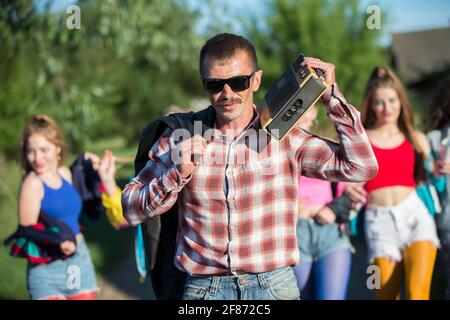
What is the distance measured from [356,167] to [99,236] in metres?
6.96

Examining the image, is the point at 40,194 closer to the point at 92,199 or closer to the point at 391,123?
the point at 92,199

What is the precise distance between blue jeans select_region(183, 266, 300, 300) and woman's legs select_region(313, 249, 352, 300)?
4.90 ft

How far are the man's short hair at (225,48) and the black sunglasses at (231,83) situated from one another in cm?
10

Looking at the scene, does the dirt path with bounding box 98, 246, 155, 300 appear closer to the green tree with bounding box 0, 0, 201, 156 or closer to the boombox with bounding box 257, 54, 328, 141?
the green tree with bounding box 0, 0, 201, 156

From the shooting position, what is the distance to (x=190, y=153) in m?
2.65

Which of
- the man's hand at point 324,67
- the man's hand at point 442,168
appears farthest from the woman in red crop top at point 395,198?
the man's hand at point 324,67

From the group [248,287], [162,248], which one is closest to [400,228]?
[162,248]

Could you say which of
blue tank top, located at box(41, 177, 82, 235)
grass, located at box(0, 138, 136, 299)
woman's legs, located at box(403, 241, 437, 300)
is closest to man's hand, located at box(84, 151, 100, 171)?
blue tank top, located at box(41, 177, 82, 235)

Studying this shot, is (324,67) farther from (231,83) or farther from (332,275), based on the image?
(332,275)

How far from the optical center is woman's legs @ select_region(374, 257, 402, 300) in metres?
4.57

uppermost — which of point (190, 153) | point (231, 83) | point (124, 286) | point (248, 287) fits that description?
point (231, 83)

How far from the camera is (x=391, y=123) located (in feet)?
15.7

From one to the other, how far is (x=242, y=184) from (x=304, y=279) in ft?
6.17

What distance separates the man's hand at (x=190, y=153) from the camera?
8.68 ft
